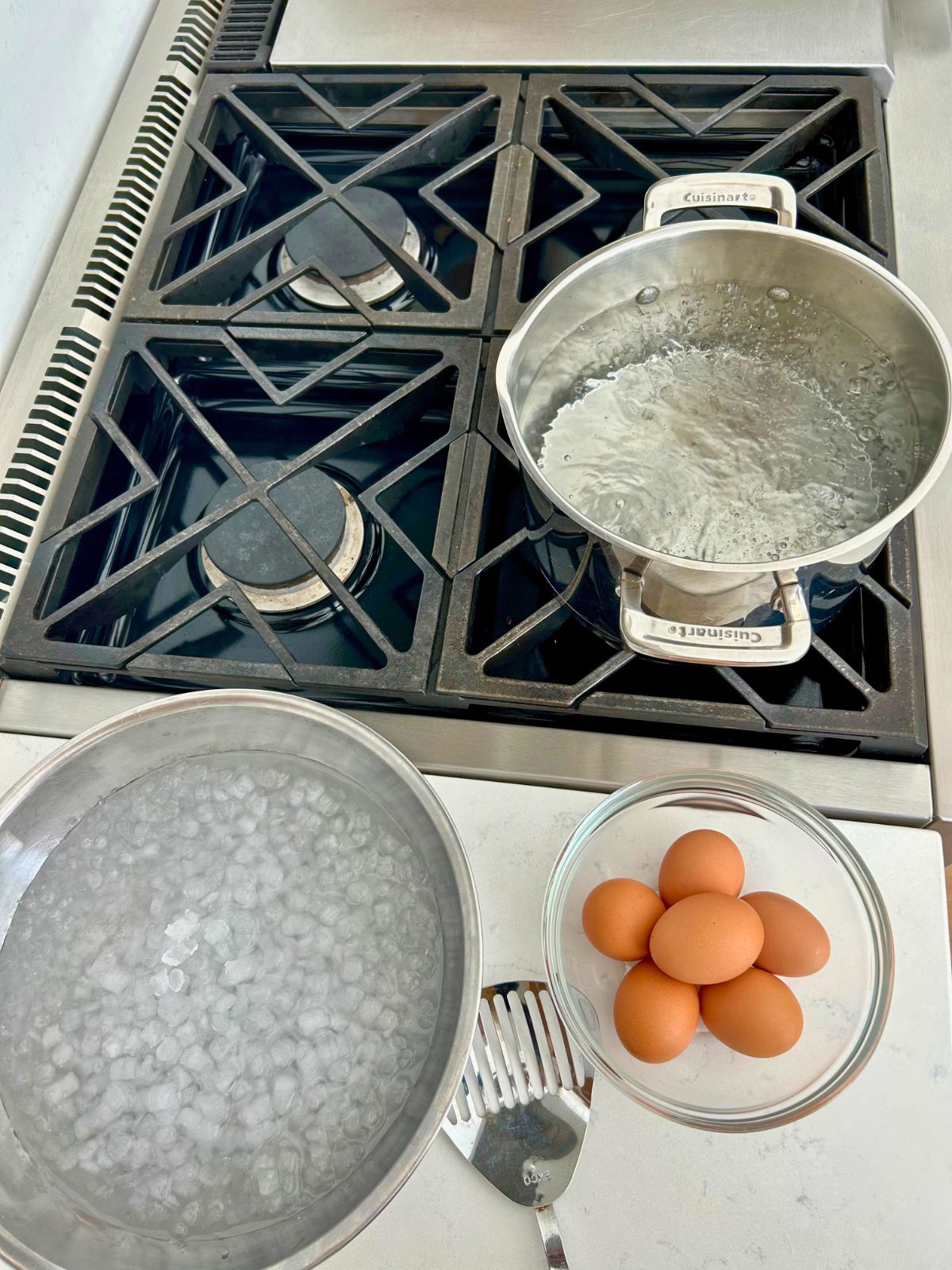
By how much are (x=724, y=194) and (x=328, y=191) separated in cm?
31

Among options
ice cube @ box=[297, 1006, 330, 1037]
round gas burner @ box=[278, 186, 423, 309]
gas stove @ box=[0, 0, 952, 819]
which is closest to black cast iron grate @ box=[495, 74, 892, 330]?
gas stove @ box=[0, 0, 952, 819]

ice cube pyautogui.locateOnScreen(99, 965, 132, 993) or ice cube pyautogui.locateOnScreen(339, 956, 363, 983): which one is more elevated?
ice cube pyautogui.locateOnScreen(339, 956, 363, 983)

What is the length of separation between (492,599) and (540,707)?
0.38 ft

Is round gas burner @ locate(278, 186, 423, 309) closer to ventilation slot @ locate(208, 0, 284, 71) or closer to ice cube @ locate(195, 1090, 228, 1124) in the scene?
ventilation slot @ locate(208, 0, 284, 71)

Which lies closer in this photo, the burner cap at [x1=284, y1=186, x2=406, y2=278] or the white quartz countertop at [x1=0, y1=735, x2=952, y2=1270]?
the white quartz countertop at [x1=0, y1=735, x2=952, y2=1270]

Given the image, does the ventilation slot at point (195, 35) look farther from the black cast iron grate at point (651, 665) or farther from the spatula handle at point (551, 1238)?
the spatula handle at point (551, 1238)

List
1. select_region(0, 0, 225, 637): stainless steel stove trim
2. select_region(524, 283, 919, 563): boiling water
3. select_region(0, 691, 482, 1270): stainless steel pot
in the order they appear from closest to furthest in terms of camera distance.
Answer: select_region(0, 691, 482, 1270): stainless steel pot
select_region(524, 283, 919, 563): boiling water
select_region(0, 0, 225, 637): stainless steel stove trim

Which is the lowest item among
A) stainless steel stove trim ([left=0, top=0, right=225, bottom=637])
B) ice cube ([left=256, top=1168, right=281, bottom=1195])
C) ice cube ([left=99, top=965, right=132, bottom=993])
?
ice cube ([left=256, top=1168, right=281, bottom=1195])

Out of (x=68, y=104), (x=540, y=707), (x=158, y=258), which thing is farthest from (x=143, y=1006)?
(x=68, y=104)

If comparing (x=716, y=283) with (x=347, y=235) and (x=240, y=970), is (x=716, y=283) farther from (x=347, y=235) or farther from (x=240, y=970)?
→ (x=240, y=970)

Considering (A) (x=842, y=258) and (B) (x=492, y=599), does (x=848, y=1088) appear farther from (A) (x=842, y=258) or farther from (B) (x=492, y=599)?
(A) (x=842, y=258)

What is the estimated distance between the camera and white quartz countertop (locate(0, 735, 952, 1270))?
410 millimetres

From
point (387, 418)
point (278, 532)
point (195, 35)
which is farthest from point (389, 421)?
point (195, 35)

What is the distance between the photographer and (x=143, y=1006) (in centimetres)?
41
